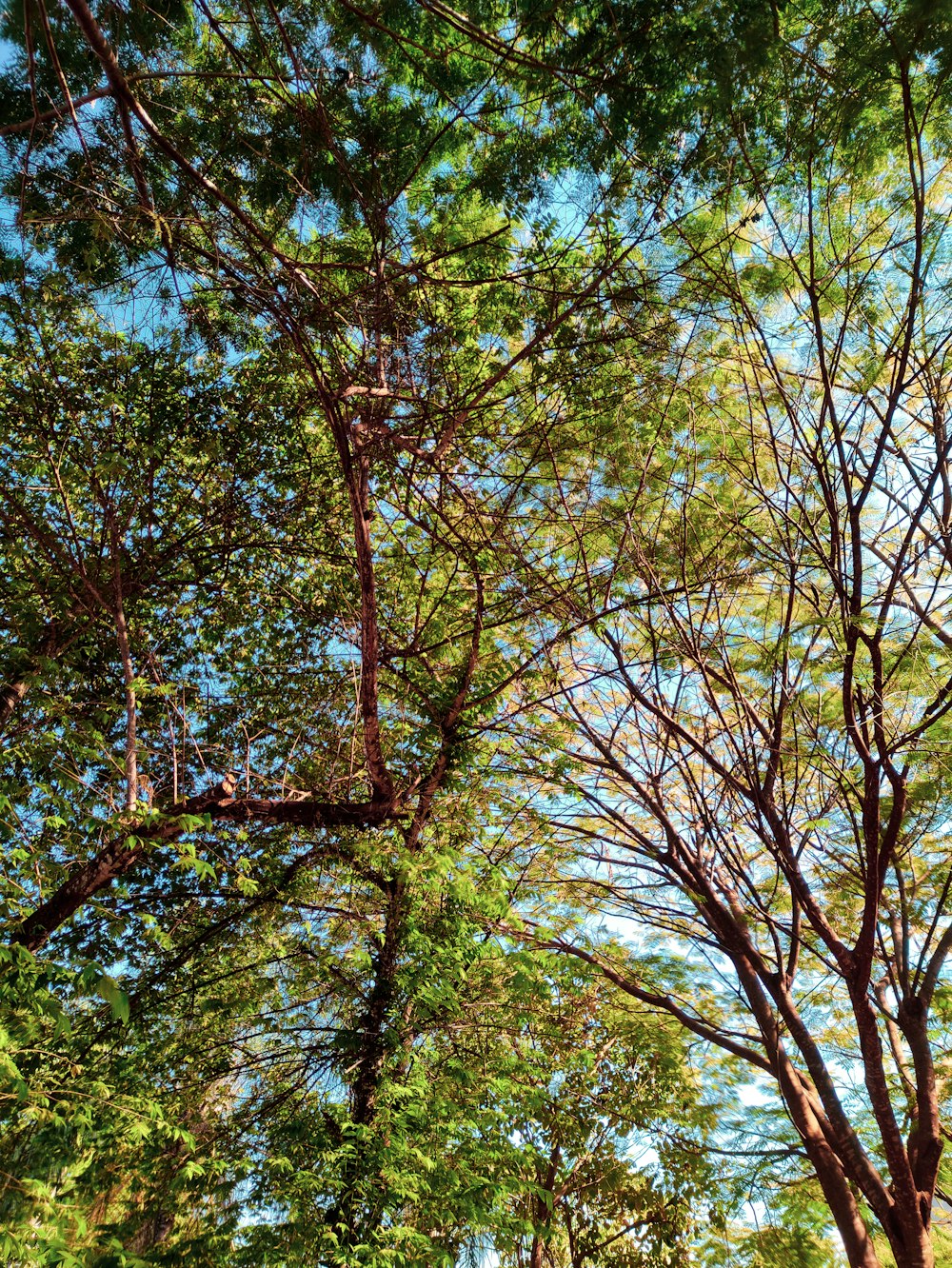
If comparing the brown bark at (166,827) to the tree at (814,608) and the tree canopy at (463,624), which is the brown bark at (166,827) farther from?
the tree at (814,608)

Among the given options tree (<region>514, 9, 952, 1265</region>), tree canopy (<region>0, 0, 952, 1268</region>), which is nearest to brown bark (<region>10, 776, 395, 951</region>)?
tree canopy (<region>0, 0, 952, 1268</region>)

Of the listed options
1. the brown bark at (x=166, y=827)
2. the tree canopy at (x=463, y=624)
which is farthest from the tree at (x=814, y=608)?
the brown bark at (x=166, y=827)

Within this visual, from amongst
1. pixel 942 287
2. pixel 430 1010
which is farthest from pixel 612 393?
pixel 430 1010

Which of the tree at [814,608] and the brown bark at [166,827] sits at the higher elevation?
the tree at [814,608]

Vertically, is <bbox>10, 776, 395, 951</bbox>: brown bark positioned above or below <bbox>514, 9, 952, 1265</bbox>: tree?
below

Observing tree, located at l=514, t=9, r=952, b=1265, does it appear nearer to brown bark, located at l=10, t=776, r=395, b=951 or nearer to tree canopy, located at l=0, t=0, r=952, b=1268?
tree canopy, located at l=0, t=0, r=952, b=1268

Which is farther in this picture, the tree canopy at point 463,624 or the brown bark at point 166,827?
the brown bark at point 166,827

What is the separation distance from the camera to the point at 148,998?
5625 millimetres

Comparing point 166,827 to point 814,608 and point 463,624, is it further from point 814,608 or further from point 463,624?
point 814,608

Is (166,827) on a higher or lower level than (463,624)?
lower

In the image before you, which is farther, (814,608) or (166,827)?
(814,608)

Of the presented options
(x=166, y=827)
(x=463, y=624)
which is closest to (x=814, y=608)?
(x=463, y=624)

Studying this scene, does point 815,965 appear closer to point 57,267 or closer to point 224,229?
point 224,229

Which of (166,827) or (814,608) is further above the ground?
(814,608)
